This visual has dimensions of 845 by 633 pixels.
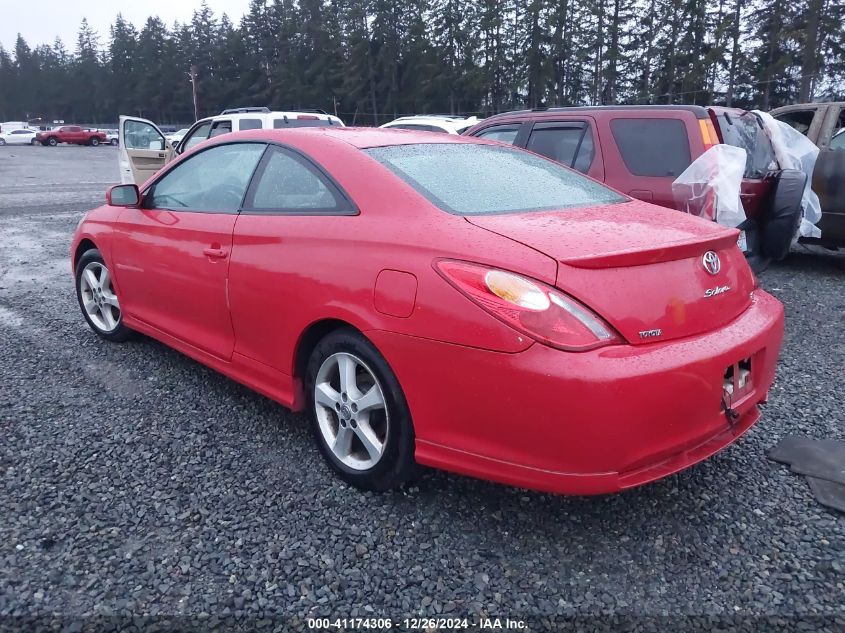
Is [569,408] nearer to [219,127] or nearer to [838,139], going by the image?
[838,139]

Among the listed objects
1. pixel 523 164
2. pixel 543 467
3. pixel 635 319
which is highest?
pixel 523 164

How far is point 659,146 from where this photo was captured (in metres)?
5.41

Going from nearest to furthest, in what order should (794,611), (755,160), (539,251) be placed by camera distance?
(794,611), (539,251), (755,160)

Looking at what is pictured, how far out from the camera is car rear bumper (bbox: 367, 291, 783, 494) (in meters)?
2.08

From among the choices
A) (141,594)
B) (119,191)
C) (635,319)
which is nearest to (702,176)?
(635,319)

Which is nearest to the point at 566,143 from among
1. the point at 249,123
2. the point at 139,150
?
the point at 249,123

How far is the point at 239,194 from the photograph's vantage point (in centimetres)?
335

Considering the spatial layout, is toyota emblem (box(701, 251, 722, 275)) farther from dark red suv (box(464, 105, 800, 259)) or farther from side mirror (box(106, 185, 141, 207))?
side mirror (box(106, 185, 141, 207))

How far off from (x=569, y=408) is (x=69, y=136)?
57.5 meters

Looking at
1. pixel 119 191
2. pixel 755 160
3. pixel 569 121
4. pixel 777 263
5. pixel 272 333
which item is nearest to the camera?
pixel 272 333

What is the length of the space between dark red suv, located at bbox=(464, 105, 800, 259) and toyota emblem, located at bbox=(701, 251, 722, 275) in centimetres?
278

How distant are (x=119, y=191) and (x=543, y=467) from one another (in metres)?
3.11

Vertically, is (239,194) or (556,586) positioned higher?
(239,194)

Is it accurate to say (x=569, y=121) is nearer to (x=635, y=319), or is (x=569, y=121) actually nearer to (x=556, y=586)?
(x=635, y=319)
